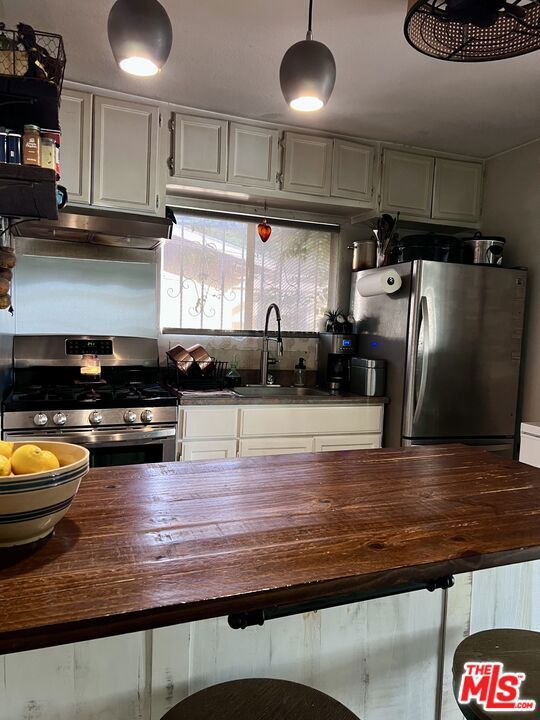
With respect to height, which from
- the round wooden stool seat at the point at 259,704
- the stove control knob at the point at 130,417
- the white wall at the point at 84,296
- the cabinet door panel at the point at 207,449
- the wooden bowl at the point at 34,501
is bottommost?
the cabinet door panel at the point at 207,449

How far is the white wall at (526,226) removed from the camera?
3160 millimetres

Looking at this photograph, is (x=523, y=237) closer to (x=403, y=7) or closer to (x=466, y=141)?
(x=466, y=141)

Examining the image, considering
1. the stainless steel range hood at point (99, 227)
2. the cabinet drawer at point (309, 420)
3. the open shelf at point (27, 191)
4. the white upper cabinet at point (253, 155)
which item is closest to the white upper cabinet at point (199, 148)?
the white upper cabinet at point (253, 155)

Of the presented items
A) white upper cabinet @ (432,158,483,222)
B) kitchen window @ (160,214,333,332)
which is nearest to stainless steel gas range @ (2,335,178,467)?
kitchen window @ (160,214,333,332)

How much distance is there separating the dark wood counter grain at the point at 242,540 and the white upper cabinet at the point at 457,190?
2.57 metres

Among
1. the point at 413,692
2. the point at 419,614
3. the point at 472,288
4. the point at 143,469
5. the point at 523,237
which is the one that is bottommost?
the point at 413,692

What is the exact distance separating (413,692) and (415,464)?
55 centimetres

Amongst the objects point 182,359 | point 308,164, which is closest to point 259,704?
point 182,359

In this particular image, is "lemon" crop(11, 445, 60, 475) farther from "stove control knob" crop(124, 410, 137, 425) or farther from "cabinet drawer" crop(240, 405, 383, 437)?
"cabinet drawer" crop(240, 405, 383, 437)

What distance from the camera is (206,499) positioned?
3.54 ft

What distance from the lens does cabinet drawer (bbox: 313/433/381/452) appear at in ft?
9.93

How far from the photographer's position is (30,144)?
5.24 ft

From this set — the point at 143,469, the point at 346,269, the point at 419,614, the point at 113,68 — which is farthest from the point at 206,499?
the point at 346,269

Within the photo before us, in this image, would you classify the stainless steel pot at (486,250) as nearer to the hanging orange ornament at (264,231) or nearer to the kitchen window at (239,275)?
the kitchen window at (239,275)
